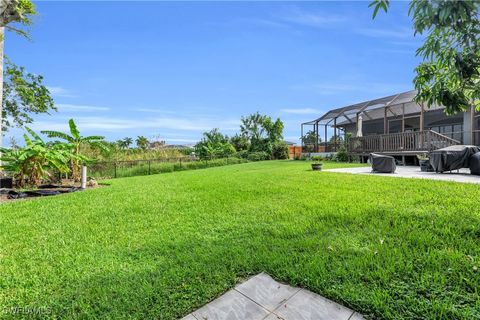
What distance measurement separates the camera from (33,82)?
45.2ft

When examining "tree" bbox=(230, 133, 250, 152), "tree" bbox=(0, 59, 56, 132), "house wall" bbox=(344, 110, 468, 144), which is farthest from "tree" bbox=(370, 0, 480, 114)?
"tree" bbox=(230, 133, 250, 152)

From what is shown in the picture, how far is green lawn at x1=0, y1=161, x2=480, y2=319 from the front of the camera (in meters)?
2.08

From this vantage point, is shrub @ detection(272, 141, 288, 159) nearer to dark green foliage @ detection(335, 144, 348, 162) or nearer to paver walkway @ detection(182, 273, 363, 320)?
dark green foliage @ detection(335, 144, 348, 162)

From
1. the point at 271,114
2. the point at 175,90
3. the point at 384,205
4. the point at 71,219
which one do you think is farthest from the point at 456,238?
the point at 271,114

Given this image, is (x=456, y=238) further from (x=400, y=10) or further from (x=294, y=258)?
(x=400, y=10)

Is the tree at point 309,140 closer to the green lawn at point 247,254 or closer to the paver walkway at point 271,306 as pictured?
the green lawn at point 247,254

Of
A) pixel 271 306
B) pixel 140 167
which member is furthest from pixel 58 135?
pixel 271 306

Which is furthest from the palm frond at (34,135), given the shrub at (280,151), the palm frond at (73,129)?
the shrub at (280,151)

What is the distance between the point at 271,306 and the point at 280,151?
25.0 m

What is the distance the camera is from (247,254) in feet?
9.48

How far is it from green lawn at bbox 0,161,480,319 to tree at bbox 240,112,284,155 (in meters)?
22.7

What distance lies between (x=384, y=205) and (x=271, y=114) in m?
25.9

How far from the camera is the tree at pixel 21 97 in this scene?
13.0 metres

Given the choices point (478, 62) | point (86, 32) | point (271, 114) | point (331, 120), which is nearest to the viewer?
point (478, 62)
